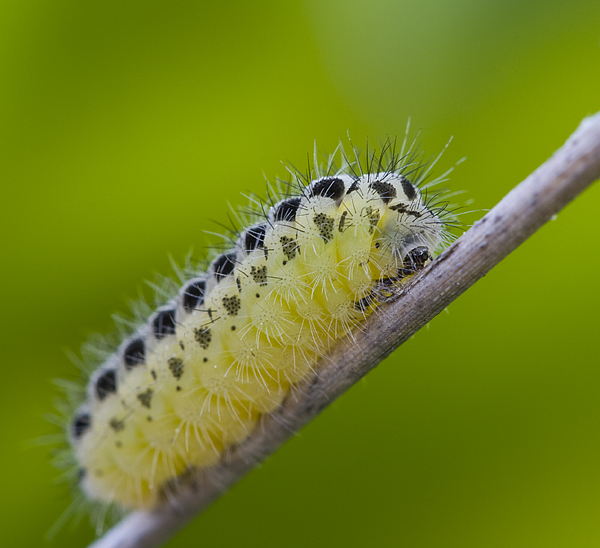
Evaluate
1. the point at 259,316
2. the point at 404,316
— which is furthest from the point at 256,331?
the point at 404,316

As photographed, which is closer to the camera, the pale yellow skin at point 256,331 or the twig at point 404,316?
the twig at point 404,316

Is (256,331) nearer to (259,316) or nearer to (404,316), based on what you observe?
(259,316)

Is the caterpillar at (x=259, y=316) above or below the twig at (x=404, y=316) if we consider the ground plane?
above

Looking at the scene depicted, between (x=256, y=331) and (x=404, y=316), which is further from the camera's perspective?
(x=256, y=331)

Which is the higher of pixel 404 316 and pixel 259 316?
pixel 259 316

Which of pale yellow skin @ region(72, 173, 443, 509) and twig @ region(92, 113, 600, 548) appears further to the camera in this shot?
pale yellow skin @ region(72, 173, 443, 509)

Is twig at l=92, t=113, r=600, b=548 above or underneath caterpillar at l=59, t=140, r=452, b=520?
underneath
